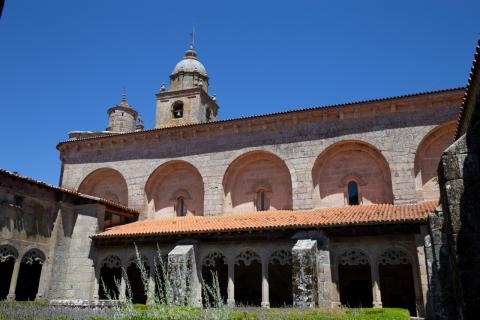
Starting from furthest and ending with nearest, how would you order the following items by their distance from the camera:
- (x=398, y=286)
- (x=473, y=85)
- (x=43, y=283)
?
1. (x=398, y=286)
2. (x=43, y=283)
3. (x=473, y=85)

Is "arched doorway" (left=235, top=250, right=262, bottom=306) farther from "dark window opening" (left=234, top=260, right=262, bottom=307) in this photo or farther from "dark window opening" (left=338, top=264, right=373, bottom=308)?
"dark window opening" (left=338, top=264, right=373, bottom=308)

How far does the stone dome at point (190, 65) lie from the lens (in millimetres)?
31094

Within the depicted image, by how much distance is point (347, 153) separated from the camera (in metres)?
19.0

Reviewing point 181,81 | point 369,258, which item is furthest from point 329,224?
point 181,81

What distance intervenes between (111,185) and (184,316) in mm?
16159

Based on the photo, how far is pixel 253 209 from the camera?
786 inches

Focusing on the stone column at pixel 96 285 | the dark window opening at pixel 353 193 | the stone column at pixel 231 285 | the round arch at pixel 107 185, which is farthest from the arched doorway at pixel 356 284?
the round arch at pixel 107 185

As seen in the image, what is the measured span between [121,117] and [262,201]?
22069mm

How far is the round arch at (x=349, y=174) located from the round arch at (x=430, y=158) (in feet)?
4.06

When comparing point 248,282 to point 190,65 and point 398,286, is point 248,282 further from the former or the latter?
point 190,65

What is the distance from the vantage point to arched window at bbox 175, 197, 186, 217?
21453mm

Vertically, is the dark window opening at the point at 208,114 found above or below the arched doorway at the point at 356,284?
Result: above

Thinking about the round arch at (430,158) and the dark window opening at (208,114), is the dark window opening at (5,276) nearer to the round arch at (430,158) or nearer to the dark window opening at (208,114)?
the dark window opening at (208,114)

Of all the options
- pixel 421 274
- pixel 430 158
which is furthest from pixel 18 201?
pixel 430 158
